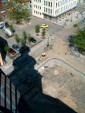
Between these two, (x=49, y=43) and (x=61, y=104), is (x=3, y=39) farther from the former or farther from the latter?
(x=61, y=104)

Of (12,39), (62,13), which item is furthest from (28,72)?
(62,13)

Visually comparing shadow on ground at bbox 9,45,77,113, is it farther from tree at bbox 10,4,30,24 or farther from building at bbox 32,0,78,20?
building at bbox 32,0,78,20

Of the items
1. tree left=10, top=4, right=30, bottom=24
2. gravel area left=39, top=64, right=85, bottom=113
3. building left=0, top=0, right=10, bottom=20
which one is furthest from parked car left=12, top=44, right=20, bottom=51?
building left=0, top=0, right=10, bottom=20

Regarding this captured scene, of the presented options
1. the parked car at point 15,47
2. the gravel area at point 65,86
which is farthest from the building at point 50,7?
the gravel area at point 65,86

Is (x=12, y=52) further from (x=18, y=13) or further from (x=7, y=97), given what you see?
(x=7, y=97)

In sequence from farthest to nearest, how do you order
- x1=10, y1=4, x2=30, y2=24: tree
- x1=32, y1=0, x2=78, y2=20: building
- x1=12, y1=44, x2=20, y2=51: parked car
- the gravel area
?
x1=32, y1=0, x2=78, y2=20: building
x1=10, y1=4, x2=30, y2=24: tree
x1=12, y1=44, x2=20, y2=51: parked car
the gravel area

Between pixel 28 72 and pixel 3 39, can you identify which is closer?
pixel 28 72
